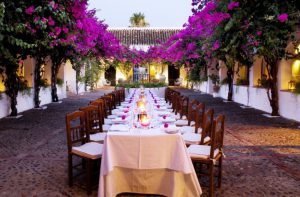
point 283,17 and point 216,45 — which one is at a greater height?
point 283,17

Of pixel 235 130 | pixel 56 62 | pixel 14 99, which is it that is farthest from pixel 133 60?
pixel 235 130

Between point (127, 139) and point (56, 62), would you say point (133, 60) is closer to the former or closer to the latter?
point (56, 62)

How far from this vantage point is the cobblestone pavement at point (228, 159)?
5.11 metres

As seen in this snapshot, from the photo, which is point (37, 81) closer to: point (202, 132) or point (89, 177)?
point (89, 177)

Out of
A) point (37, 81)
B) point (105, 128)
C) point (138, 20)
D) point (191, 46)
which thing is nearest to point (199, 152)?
point (105, 128)

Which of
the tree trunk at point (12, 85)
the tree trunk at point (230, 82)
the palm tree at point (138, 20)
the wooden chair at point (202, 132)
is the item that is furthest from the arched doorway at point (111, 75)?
the wooden chair at point (202, 132)

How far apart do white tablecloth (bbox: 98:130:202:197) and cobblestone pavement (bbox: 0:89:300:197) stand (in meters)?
0.62

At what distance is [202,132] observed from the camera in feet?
17.1

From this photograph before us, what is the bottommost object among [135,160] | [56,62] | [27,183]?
[27,183]

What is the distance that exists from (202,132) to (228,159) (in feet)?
5.61

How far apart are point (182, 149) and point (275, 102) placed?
29.2 feet

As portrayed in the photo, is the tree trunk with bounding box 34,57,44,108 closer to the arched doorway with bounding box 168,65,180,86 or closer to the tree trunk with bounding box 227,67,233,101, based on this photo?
the tree trunk with bounding box 227,67,233,101

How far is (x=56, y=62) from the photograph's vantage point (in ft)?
59.5

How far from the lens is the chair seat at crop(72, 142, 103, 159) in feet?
16.1
